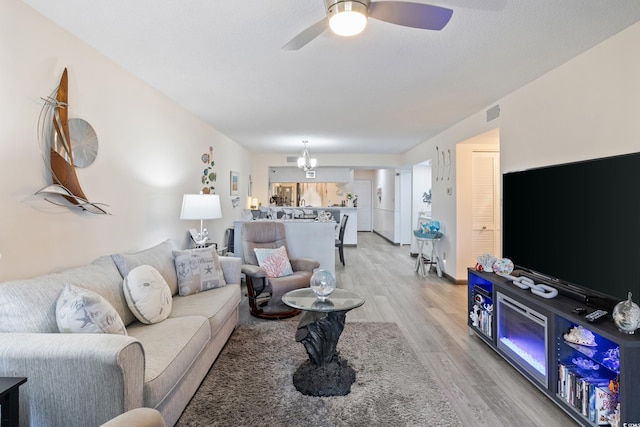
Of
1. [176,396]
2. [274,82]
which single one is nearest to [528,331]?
[176,396]

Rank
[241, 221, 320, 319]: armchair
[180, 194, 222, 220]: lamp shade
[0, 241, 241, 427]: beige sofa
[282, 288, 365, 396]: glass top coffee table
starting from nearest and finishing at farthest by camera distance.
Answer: [0, 241, 241, 427]: beige sofa < [282, 288, 365, 396]: glass top coffee table < [241, 221, 320, 319]: armchair < [180, 194, 222, 220]: lamp shade

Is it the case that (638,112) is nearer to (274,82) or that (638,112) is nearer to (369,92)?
(369,92)

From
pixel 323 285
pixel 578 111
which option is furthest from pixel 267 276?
pixel 578 111

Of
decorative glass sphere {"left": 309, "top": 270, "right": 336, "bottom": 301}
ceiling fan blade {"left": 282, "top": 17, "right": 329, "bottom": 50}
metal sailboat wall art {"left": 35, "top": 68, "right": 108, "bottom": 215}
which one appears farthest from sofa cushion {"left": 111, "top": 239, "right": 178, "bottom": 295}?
ceiling fan blade {"left": 282, "top": 17, "right": 329, "bottom": 50}

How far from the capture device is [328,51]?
2643 mm

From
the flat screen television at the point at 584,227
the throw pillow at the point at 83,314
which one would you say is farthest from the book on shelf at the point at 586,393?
the throw pillow at the point at 83,314

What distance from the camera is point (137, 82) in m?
3.22

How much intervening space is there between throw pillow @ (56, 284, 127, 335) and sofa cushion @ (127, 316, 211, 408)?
233mm

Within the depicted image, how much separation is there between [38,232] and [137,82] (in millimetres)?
1771

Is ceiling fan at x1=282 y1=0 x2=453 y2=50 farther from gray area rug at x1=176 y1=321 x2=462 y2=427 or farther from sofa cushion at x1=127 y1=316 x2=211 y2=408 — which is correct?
gray area rug at x1=176 y1=321 x2=462 y2=427

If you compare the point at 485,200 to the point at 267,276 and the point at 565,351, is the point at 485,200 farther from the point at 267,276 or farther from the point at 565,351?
the point at 267,276

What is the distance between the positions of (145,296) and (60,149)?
1154 mm

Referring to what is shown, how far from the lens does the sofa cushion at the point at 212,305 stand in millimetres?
2482

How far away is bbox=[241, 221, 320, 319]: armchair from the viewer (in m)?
3.66
